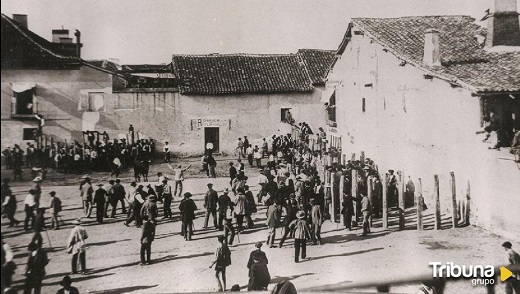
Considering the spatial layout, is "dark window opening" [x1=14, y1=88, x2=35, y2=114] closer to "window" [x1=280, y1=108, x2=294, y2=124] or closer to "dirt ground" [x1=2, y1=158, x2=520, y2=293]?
"dirt ground" [x1=2, y1=158, x2=520, y2=293]

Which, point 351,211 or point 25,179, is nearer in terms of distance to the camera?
point 25,179

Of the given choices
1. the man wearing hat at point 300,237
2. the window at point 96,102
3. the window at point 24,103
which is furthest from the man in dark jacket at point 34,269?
the man wearing hat at point 300,237

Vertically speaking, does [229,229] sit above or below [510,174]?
below

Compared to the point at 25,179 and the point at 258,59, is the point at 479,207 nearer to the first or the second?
the point at 258,59

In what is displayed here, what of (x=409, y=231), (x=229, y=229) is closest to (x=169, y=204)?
(x=229, y=229)

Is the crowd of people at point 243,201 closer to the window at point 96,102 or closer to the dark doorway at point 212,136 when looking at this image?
the dark doorway at point 212,136

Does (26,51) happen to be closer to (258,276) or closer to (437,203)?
(258,276)
